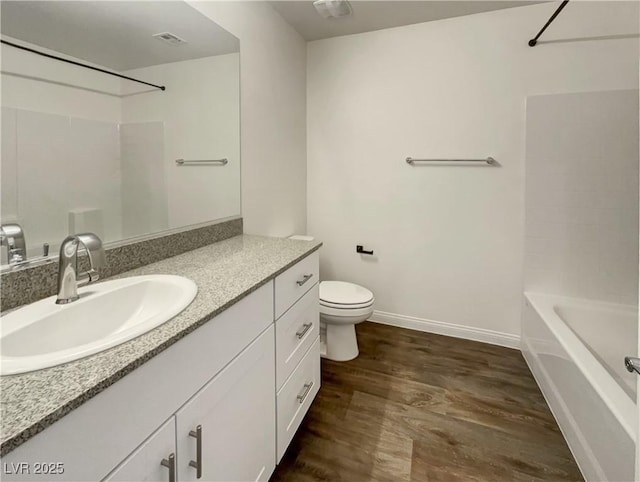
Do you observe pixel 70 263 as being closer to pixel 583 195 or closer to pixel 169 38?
pixel 169 38

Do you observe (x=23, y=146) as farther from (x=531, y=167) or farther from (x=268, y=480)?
(x=531, y=167)

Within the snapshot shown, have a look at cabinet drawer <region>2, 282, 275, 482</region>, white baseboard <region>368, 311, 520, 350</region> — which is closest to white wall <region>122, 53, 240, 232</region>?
cabinet drawer <region>2, 282, 275, 482</region>

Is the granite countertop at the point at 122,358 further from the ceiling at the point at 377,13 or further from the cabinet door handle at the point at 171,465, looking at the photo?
the ceiling at the point at 377,13

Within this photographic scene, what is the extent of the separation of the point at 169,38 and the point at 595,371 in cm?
226

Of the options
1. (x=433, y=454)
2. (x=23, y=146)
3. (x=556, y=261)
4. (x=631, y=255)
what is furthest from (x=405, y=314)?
(x=23, y=146)

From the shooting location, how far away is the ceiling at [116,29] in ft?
3.19

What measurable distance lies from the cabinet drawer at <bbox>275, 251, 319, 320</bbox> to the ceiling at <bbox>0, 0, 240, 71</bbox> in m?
1.01

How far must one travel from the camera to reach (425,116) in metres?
2.38

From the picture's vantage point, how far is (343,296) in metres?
2.15

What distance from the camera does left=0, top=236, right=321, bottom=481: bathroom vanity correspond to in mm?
511

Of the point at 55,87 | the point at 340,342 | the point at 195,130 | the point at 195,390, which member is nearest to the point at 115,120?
the point at 55,87

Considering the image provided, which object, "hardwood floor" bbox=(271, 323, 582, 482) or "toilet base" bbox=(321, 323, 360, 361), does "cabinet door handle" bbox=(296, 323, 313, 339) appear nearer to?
"hardwood floor" bbox=(271, 323, 582, 482)

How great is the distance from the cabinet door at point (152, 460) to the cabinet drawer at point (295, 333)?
54 centimetres

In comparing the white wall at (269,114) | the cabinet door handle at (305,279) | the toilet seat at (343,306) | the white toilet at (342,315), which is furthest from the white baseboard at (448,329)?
the cabinet door handle at (305,279)
